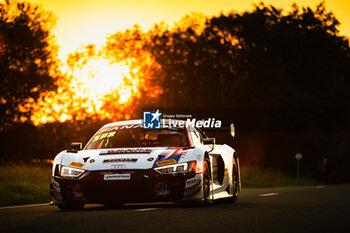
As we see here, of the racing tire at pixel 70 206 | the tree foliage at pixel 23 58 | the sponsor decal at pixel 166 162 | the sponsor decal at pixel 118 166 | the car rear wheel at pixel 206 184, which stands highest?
the tree foliage at pixel 23 58

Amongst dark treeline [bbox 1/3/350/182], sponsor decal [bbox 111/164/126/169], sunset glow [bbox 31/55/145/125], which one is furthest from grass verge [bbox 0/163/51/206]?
dark treeline [bbox 1/3/350/182]

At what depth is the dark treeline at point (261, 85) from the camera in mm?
54156

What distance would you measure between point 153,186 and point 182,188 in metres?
0.51

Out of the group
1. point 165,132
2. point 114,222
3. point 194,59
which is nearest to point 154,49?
point 194,59

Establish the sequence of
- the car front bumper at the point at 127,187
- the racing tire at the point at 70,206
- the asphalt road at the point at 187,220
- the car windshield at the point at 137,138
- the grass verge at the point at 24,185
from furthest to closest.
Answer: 1. the grass verge at the point at 24,185
2. the car windshield at the point at 137,138
3. the racing tire at the point at 70,206
4. the car front bumper at the point at 127,187
5. the asphalt road at the point at 187,220

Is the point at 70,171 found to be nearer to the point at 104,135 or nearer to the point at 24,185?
the point at 104,135

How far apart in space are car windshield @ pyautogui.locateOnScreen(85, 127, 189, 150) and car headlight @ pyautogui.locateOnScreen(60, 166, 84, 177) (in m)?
1.28

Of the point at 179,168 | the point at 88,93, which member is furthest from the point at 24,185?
the point at 88,93

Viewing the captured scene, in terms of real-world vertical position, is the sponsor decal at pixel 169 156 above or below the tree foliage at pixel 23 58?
below

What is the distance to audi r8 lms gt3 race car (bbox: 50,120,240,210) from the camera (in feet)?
41.9

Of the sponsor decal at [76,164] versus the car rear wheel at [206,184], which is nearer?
the sponsor decal at [76,164]

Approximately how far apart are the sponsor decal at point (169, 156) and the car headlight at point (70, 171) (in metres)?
1.19

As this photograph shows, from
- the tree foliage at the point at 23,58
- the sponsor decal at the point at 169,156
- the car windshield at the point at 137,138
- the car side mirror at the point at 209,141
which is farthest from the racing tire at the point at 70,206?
the tree foliage at the point at 23,58

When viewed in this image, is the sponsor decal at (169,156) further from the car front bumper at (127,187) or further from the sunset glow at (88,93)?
the sunset glow at (88,93)
